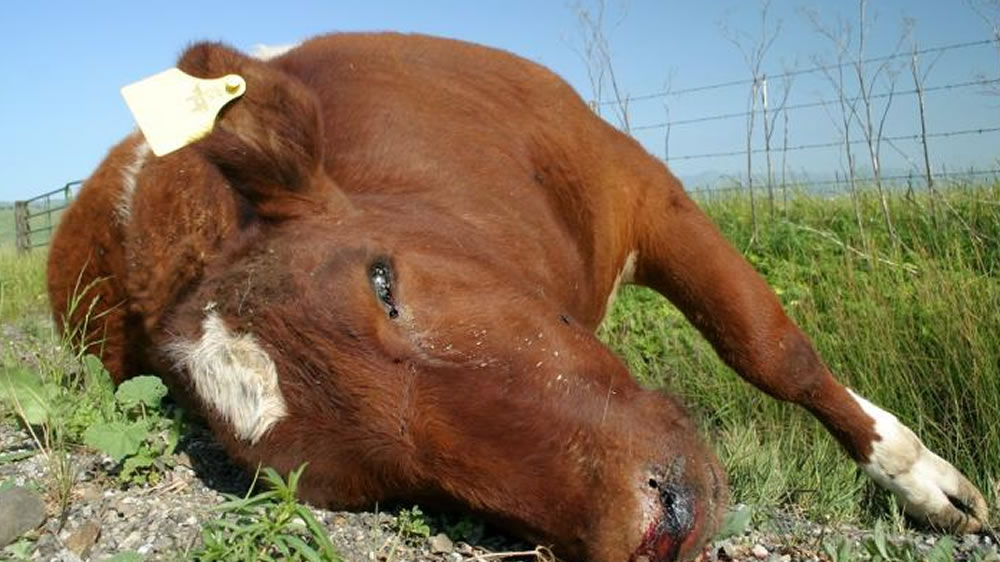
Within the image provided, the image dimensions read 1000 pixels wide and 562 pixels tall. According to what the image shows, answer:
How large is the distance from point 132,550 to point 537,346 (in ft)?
3.72

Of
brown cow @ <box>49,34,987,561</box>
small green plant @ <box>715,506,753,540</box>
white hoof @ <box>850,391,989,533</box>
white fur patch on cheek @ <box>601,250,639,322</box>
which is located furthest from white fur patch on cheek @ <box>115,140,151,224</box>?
white hoof @ <box>850,391,989,533</box>

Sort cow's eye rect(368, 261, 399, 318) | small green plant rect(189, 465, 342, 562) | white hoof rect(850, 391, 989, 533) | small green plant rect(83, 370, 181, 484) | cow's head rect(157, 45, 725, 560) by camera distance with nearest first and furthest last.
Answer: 1. cow's head rect(157, 45, 725, 560)
2. small green plant rect(189, 465, 342, 562)
3. cow's eye rect(368, 261, 399, 318)
4. small green plant rect(83, 370, 181, 484)
5. white hoof rect(850, 391, 989, 533)

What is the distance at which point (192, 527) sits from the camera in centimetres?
286

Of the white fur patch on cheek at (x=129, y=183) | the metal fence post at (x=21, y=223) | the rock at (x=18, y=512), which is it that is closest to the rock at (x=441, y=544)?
the rock at (x=18, y=512)

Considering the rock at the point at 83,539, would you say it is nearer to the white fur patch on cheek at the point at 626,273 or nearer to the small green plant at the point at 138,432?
the small green plant at the point at 138,432

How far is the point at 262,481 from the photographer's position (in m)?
3.01

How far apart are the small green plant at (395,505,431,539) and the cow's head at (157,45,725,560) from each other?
0.06 m

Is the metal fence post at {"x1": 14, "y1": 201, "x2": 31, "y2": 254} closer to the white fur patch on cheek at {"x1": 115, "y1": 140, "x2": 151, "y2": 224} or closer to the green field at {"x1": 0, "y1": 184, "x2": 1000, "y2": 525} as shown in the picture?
the green field at {"x1": 0, "y1": 184, "x2": 1000, "y2": 525}

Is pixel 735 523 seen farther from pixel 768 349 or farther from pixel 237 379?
pixel 768 349

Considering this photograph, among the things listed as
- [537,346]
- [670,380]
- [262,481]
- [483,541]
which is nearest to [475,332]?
[537,346]

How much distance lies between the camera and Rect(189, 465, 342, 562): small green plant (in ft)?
8.44

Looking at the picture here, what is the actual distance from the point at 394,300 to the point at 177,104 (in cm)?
83

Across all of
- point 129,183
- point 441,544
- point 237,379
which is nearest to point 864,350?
point 441,544

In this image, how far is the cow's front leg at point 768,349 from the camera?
179 inches
